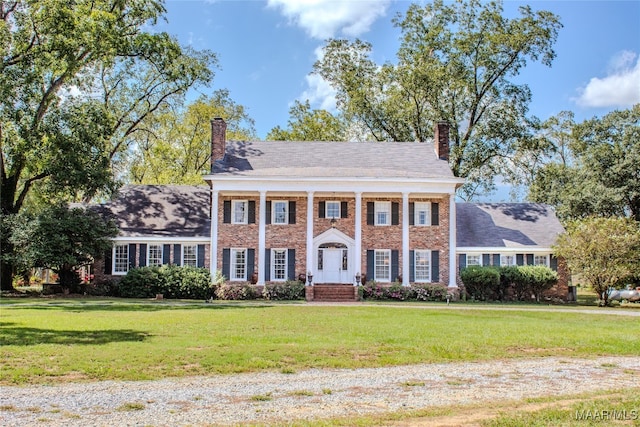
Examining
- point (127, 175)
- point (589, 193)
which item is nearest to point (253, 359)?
point (589, 193)

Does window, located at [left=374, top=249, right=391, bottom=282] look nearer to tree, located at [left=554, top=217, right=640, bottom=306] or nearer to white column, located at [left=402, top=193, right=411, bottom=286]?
white column, located at [left=402, top=193, right=411, bottom=286]

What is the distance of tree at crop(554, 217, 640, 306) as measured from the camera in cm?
2952

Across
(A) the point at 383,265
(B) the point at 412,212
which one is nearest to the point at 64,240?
(A) the point at 383,265

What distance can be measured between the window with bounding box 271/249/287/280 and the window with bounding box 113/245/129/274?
7403mm

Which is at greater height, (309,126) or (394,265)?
(309,126)

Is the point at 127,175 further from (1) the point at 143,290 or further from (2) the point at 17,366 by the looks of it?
(2) the point at 17,366

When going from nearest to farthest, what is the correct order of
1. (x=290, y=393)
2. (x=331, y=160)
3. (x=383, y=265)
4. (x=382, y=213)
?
(x=290, y=393), (x=383, y=265), (x=382, y=213), (x=331, y=160)

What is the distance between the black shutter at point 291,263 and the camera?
32.0 m

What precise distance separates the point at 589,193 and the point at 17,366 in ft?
132

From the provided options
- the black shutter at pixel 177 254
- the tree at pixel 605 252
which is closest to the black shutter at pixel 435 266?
the tree at pixel 605 252

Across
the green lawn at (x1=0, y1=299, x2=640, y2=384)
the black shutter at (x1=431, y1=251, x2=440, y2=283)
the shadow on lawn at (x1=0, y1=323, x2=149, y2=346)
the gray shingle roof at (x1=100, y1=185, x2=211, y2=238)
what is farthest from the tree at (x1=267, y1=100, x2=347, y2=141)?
the shadow on lawn at (x1=0, y1=323, x2=149, y2=346)

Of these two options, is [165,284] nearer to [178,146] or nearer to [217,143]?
[217,143]

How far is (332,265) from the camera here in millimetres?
32500

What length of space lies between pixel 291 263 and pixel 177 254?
19.3 ft
